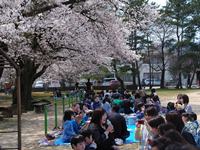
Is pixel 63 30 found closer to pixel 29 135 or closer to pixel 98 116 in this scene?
pixel 29 135

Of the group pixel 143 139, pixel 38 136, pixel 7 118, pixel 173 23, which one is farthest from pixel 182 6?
pixel 143 139

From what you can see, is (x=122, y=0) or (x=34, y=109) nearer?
(x=122, y=0)

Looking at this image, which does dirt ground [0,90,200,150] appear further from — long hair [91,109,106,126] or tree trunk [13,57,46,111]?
tree trunk [13,57,46,111]

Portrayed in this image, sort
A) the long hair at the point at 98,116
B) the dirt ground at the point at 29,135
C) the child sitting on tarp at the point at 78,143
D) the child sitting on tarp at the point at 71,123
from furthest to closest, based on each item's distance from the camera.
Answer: the dirt ground at the point at 29,135 < the child sitting on tarp at the point at 71,123 < the long hair at the point at 98,116 < the child sitting on tarp at the point at 78,143

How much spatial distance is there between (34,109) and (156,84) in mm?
47889

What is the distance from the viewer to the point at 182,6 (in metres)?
53.8

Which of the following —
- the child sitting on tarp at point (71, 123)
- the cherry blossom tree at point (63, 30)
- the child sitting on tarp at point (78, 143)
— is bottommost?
the child sitting on tarp at point (71, 123)

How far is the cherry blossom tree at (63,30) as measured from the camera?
56.6ft

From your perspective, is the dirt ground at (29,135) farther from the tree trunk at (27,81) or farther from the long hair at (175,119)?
the tree trunk at (27,81)

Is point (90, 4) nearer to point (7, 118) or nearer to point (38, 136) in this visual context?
point (7, 118)

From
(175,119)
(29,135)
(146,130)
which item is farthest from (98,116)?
(29,135)

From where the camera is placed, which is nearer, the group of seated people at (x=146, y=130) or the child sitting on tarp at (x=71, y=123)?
the group of seated people at (x=146, y=130)

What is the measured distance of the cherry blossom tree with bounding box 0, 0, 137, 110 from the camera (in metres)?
17.3

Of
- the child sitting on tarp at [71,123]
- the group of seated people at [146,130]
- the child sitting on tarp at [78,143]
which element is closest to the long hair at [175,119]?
the group of seated people at [146,130]
